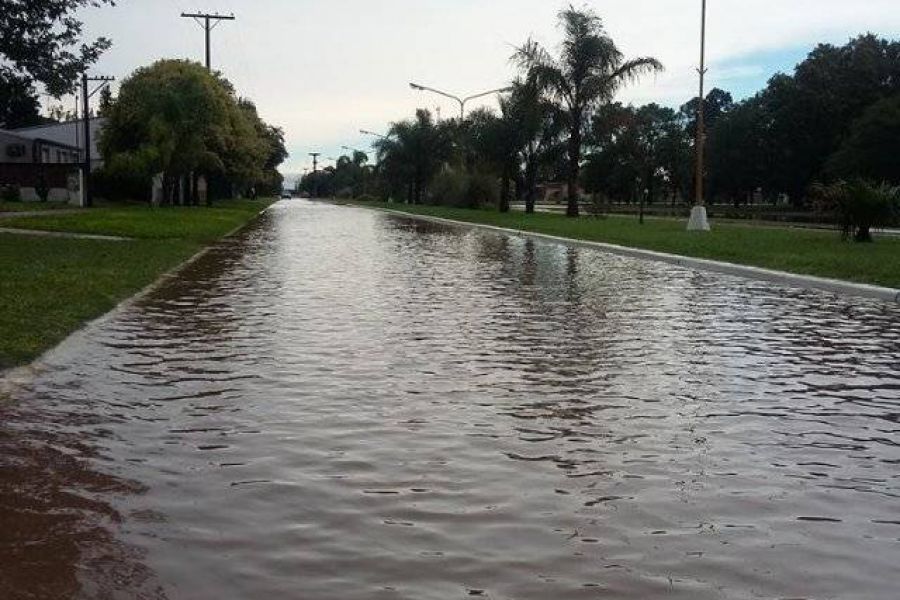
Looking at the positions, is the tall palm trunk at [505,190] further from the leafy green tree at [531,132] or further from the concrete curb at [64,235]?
the concrete curb at [64,235]

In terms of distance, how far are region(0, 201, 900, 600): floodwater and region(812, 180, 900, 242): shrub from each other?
15203 millimetres

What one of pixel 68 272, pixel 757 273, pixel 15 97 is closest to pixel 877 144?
pixel 757 273

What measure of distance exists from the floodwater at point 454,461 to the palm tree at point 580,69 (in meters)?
40.5

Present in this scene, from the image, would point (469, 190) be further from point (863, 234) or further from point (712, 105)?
point (712, 105)

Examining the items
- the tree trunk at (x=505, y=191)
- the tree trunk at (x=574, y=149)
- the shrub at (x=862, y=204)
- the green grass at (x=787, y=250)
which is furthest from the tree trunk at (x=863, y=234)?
the tree trunk at (x=505, y=191)

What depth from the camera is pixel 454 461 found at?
231 inches

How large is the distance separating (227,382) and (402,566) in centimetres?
412

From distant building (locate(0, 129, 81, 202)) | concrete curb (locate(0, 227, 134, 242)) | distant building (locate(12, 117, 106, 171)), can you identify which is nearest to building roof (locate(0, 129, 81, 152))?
distant building (locate(12, 117, 106, 171))

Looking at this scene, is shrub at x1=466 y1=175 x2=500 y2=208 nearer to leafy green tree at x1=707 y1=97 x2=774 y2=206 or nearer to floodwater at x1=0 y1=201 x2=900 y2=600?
leafy green tree at x1=707 y1=97 x2=774 y2=206

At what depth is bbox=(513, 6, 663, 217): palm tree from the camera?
50.6 meters

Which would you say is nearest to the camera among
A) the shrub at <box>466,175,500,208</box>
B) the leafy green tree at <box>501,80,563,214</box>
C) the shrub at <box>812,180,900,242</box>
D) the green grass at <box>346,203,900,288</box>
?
the green grass at <box>346,203,900,288</box>

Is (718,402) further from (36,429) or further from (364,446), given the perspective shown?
(36,429)

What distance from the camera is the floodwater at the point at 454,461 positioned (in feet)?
13.9

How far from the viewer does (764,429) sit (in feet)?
21.9
